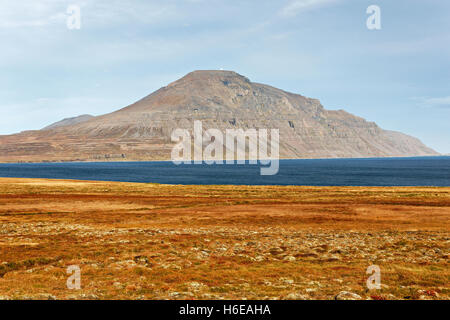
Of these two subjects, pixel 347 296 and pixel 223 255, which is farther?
pixel 223 255

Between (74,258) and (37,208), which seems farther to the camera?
(37,208)

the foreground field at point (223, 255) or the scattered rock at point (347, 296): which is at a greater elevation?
the scattered rock at point (347, 296)

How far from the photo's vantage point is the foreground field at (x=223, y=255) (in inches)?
555

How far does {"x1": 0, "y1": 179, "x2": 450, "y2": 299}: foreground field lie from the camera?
46.2ft

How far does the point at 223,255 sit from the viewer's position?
67.5 feet

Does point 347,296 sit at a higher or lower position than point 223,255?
higher

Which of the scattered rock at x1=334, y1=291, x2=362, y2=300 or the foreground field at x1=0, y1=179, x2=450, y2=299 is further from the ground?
the scattered rock at x1=334, y1=291, x2=362, y2=300

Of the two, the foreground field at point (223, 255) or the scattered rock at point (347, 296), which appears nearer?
the scattered rock at point (347, 296)

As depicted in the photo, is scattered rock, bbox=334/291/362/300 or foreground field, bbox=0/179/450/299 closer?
scattered rock, bbox=334/291/362/300
